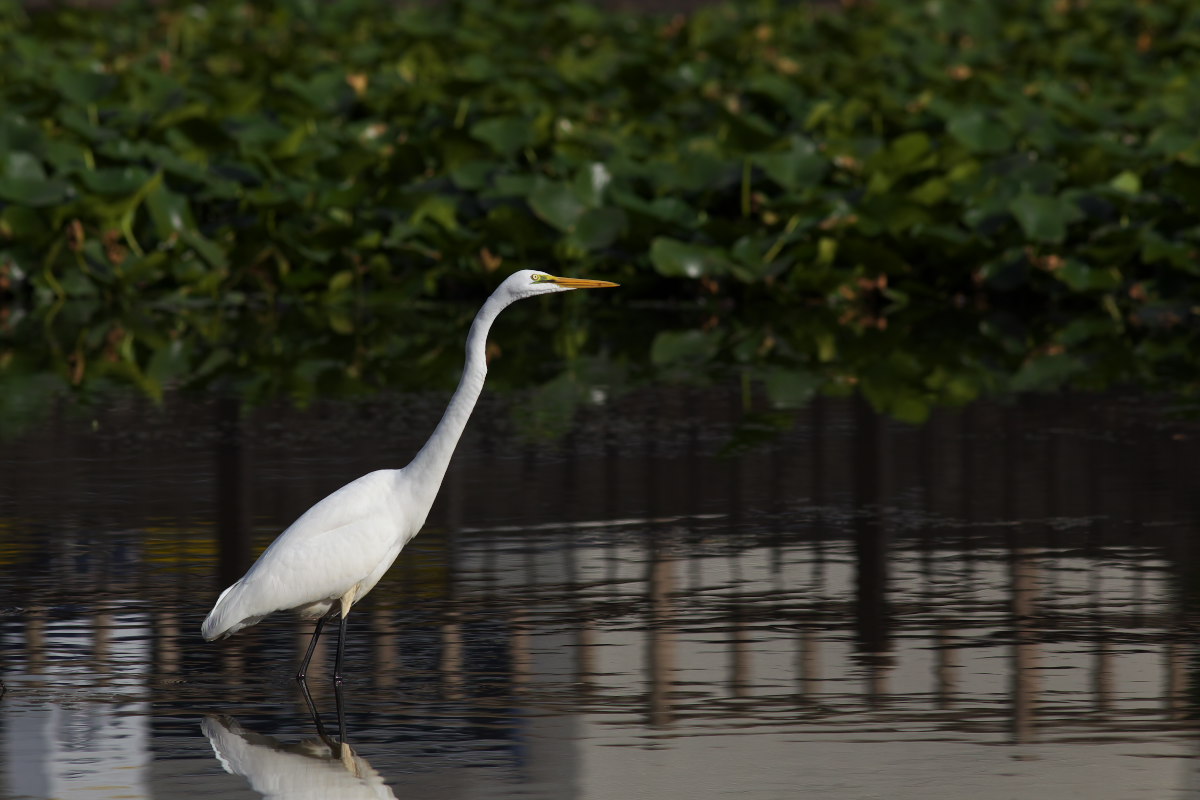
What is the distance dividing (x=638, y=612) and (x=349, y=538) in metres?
1.19

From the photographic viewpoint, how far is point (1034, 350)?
13.2 meters

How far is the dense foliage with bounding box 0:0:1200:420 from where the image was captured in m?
13.3

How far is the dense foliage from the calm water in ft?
5.00

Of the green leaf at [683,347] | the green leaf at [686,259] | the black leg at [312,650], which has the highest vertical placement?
the green leaf at [686,259]

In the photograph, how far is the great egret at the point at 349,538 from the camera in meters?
6.31

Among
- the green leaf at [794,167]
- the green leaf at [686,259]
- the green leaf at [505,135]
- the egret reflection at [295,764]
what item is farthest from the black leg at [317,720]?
the green leaf at [505,135]

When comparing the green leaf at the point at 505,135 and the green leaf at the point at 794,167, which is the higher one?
the green leaf at the point at 505,135

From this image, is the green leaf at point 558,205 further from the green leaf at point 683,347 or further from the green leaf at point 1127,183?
the green leaf at point 1127,183

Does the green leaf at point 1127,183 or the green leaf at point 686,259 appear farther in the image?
the green leaf at point 1127,183

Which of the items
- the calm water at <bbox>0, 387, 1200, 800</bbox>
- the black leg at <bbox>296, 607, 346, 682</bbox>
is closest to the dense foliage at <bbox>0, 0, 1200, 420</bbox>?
the calm water at <bbox>0, 387, 1200, 800</bbox>

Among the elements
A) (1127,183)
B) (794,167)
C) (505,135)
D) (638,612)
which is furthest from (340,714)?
(505,135)

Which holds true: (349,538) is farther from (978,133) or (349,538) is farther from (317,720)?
(978,133)

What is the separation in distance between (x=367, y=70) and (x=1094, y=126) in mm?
6787

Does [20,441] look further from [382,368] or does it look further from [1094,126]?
[1094,126]
